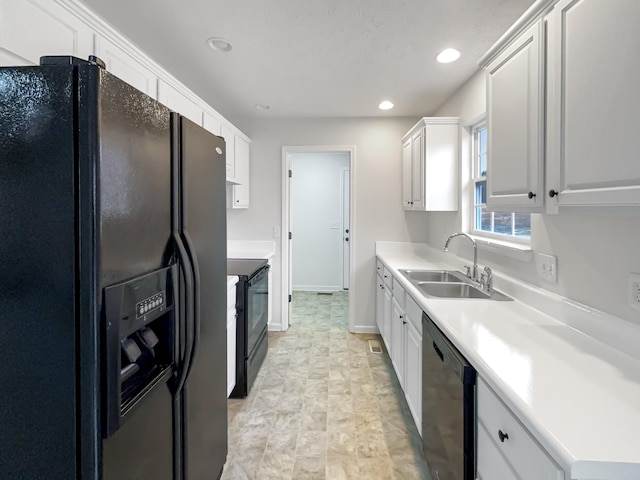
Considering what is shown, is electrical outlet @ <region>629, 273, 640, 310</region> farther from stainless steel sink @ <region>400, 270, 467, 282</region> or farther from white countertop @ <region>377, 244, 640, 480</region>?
stainless steel sink @ <region>400, 270, 467, 282</region>

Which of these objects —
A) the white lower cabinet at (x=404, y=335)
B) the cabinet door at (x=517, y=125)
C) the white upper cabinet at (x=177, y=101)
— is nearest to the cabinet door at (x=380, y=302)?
the white lower cabinet at (x=404, y=335)

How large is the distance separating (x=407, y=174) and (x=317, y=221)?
272cm

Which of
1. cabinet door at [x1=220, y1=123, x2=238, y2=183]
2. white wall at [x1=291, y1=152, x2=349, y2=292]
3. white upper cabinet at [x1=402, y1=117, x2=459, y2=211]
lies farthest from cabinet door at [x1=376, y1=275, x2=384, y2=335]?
white wall at [x1=291, y1=152, x2=349, y2=292]

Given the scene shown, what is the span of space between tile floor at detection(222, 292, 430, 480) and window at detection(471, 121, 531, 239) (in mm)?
1402

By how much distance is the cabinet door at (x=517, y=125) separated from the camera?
128cm

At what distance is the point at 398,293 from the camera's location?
2.63 metres

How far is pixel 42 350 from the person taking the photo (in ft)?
2.64

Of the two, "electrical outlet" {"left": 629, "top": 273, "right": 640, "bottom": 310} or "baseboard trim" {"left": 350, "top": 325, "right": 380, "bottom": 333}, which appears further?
"baseboard trim" {"left": 350, "top": 325, "right": 380, "bottom": 333}

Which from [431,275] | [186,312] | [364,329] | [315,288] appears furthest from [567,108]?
[315,288]

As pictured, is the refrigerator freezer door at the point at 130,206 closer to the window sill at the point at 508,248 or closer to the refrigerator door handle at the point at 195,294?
the refrigerator door handle at the point at 195,294

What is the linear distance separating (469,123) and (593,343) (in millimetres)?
2011

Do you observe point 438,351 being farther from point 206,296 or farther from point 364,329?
point 364,329

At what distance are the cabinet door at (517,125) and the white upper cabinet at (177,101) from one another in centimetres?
171

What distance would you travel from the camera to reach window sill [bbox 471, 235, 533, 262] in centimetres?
191
